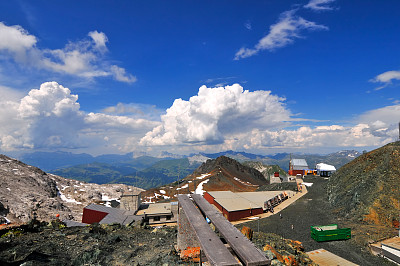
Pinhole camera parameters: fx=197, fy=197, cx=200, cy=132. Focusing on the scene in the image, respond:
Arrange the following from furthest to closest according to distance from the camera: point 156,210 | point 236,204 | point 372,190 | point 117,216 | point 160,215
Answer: point 236,204 < point 156,210 < point 160,215 < point 117,216 < point 372,190

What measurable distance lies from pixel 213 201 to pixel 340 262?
3060cm

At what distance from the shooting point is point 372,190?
36906 millimetres

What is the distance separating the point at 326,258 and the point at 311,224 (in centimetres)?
1306

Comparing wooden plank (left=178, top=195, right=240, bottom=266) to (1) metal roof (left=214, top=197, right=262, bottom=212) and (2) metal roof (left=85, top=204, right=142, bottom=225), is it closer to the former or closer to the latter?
(2) metal roof (left=85, top=204, right=142, bottom=225)

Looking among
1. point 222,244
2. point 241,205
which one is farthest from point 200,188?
point 222,244

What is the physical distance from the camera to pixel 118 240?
1627cm

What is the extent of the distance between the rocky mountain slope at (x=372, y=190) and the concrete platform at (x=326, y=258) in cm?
1450

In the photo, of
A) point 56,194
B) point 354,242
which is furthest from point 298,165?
point 56,194

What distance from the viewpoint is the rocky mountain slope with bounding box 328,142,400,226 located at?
3234cm

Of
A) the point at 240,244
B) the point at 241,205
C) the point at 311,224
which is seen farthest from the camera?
the point at 241,205

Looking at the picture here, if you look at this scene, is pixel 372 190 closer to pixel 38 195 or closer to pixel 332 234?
pixel 332 234

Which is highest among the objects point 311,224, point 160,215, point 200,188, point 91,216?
point 91,216

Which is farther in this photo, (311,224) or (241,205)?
(241,205)

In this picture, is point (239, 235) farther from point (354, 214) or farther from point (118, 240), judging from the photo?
point (354, 214)
